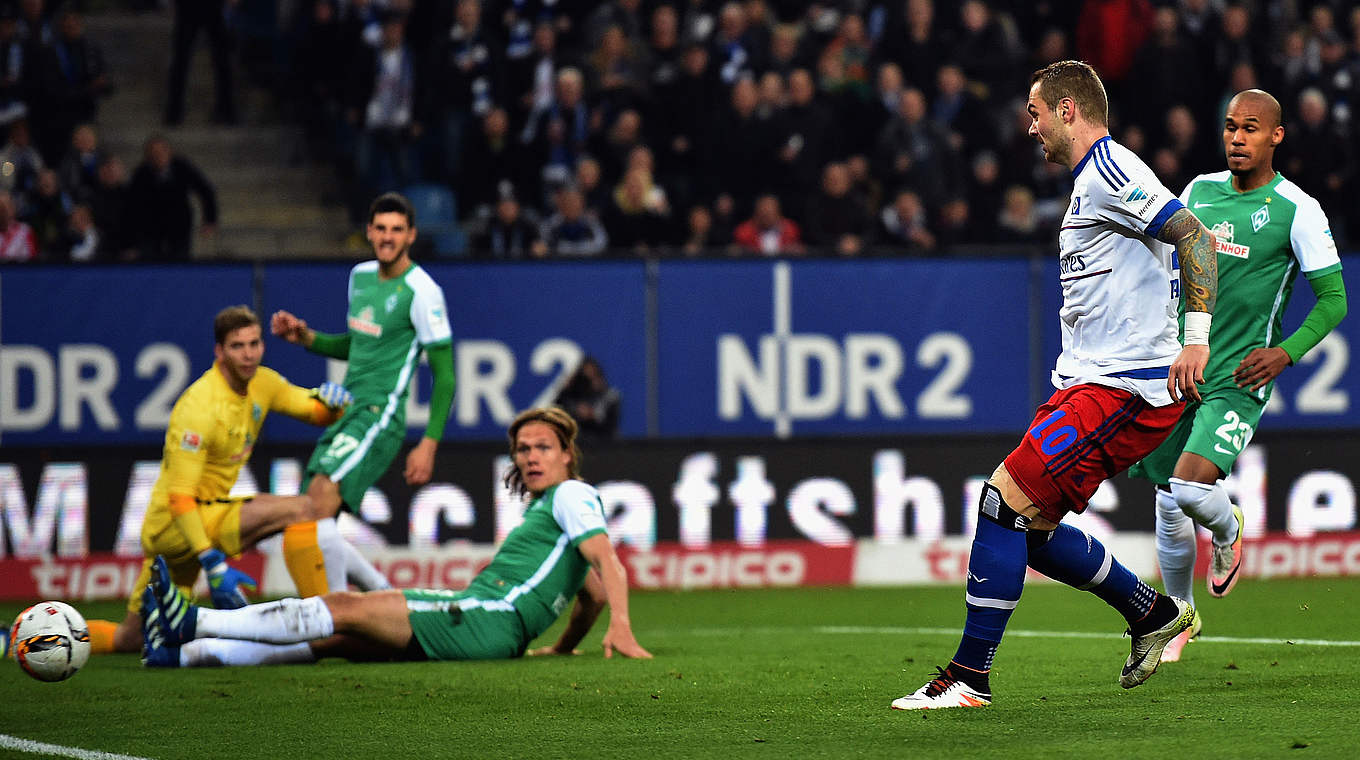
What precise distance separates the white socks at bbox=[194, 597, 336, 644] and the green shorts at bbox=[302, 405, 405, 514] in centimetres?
181

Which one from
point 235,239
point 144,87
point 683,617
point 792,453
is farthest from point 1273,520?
point 144,87

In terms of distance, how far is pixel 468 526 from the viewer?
1221 cm

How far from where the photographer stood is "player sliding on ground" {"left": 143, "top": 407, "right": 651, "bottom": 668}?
24.6 ft

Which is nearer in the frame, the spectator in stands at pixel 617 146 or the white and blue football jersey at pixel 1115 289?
the white and blue football jersey at pixel 1115 289

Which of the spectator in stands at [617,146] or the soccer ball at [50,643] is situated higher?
the spectator in stands at [617,146]

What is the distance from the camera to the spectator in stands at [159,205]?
15.1 metres

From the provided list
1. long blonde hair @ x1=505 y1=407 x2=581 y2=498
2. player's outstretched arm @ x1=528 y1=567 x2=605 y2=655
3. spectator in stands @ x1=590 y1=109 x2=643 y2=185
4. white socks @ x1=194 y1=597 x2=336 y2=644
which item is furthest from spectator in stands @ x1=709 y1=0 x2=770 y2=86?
white socks @ x1=194 y1=597 x2=336 y2=644

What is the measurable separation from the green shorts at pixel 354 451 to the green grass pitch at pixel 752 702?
4.51ft

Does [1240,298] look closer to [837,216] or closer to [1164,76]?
[837,216]

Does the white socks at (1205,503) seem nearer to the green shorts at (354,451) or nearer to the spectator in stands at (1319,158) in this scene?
the green shorts at (354,451)

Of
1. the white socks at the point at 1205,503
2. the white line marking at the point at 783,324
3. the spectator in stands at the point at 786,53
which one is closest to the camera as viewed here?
the white socks at the point at 1205,503

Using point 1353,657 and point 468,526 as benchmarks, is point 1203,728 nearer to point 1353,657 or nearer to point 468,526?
point 1353,657

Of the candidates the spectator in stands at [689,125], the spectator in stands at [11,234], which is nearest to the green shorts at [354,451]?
the spectator in stands at [11,234]

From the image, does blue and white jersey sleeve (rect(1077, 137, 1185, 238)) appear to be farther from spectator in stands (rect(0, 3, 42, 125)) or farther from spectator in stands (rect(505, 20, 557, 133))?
spectator in stands (rect(0, 3, 42, 125))
